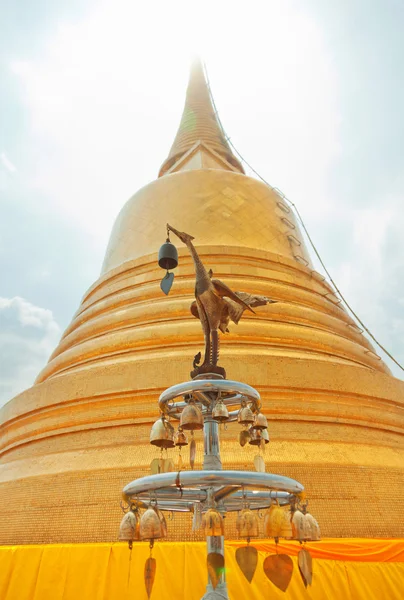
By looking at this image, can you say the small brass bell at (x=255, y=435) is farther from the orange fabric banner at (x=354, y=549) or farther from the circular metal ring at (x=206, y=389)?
the orange fabric banner at (x=354, y=549)

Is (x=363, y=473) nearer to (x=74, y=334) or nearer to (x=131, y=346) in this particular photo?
(x=131, y=346)

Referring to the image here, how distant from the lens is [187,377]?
550 cm

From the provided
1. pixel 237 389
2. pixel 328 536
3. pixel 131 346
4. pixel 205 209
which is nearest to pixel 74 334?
pixel 131 346

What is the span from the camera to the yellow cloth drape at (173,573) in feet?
11.3

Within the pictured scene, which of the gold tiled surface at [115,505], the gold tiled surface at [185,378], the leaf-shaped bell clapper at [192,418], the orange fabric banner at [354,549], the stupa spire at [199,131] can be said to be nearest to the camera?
the leaf-shaped bell clapper at [192,418]

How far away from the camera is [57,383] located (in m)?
6.04

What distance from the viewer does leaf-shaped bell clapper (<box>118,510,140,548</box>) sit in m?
2.06

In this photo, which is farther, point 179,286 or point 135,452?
point 179,286

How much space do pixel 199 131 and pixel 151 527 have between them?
1238cm

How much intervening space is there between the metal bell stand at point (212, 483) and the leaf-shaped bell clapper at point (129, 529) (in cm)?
9

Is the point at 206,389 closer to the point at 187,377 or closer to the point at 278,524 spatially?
the point at 278,524

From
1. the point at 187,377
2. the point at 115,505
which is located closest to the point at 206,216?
the point at 187,377

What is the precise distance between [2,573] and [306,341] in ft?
14.7

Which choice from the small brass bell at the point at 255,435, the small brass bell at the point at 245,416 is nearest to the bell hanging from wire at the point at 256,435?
the small brass bell at the point at 255,435
